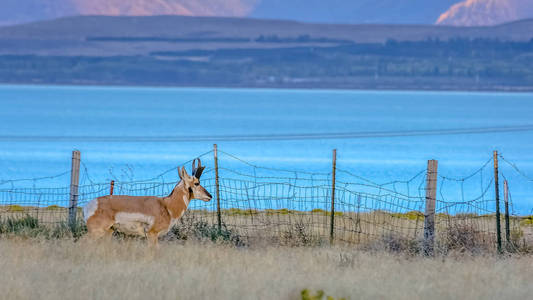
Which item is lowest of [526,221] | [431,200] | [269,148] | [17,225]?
[17,225]

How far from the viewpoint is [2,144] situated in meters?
89.9

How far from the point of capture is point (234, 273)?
12922mm

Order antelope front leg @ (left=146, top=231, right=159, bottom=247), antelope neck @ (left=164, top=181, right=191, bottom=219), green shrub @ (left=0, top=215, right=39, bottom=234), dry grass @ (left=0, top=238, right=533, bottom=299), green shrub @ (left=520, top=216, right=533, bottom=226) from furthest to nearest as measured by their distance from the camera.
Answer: green shrub @ (left=520, top=216, right=533, bottom=226) < green shrub @ (left=0, top=215, right=39, bottom=234) < antelope neck @ (left=164, top=181, right=191, bottom=219) < antelope front leg @ (left=146, top=231, right=159, bottom=247) < dry grass @ (left=0, top=238, right=533, bottom=299)

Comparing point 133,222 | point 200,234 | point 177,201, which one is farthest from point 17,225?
point 177,201

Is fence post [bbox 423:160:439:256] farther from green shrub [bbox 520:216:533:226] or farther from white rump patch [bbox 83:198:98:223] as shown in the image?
green shrub [bbox 520:216:533:226]

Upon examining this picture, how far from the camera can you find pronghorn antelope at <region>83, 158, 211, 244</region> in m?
Answer: 14.1

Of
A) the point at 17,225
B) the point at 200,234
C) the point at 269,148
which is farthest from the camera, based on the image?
the point at 269,148

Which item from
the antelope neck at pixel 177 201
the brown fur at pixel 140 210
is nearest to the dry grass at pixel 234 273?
the brown fur at pixel 140 210

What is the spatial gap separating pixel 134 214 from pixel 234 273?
201cm

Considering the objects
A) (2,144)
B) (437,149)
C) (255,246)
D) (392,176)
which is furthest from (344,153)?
(255,246)

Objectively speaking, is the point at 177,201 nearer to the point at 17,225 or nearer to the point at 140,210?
the point at 140,210

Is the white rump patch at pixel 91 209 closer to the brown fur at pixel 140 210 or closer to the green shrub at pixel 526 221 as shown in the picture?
the brown fur at pixel 140 210

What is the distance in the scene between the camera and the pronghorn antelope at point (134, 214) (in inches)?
557

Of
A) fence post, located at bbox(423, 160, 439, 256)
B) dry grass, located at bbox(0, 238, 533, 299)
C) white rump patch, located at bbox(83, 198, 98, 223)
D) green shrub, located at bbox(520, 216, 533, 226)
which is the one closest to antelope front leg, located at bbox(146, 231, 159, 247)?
dry grass, located at bbox(0, 238, 533, 299)
